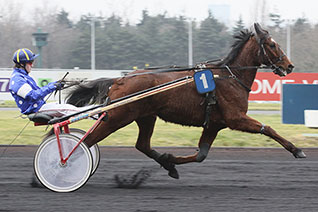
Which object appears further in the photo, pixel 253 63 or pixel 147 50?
pixel 147 50

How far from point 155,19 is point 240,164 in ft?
98.9

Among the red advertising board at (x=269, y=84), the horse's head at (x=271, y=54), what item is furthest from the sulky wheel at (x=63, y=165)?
the red advertising board at (x=269, y=84)

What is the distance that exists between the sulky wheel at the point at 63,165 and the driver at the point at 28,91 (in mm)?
389

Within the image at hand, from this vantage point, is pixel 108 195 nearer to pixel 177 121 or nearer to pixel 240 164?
pixel 177 121

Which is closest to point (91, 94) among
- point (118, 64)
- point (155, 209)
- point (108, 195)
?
point (108, 195)

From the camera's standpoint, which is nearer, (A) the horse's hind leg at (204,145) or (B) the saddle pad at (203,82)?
(B) the saddle pad at (203,82)

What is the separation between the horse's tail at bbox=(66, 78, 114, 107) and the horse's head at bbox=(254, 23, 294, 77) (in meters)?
1.77

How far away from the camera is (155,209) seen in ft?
15.7

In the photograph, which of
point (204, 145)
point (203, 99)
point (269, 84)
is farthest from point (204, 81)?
point (269, 84)

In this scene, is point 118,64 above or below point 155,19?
below

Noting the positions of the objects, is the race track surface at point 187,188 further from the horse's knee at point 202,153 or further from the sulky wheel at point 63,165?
the horse's knee at point 202,153

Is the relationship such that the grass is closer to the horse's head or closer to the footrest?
the horse's head

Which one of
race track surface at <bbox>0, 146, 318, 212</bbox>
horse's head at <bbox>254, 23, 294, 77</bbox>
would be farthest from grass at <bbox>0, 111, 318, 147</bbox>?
horse's head at <bbox>254, 23, 294, 77</bbox>

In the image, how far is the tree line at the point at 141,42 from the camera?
3434cm
